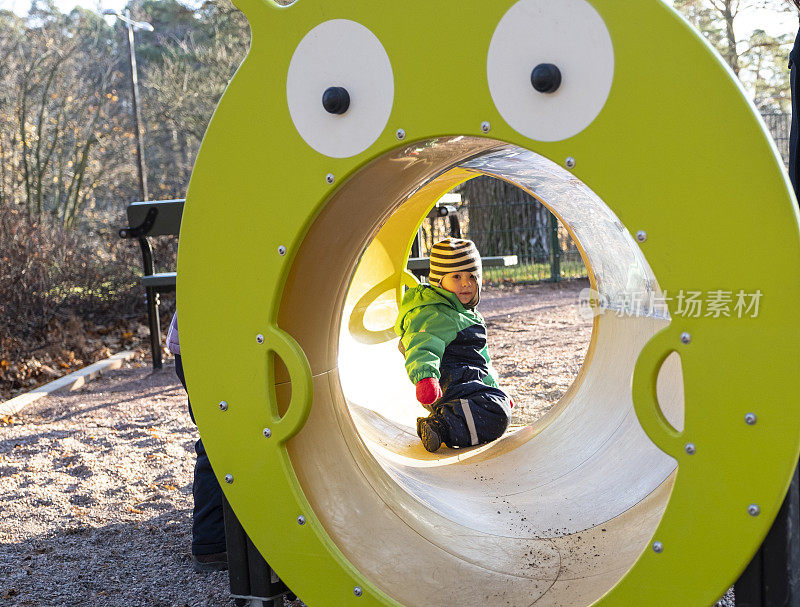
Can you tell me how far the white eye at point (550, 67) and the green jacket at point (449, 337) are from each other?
2.02m

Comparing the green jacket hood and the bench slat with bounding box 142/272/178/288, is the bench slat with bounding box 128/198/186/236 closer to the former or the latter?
the bench slat with bounding box 142/272/178/288

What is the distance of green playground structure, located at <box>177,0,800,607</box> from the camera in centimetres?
136

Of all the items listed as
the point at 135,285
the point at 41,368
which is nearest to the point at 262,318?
the point at 41,368

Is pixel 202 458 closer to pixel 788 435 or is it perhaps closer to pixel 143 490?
pixel 143 490

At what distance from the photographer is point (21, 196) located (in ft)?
41.1

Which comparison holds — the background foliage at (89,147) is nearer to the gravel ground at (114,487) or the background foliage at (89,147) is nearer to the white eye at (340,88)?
the gravel ground at (114,487)

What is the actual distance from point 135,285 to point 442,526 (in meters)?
7.68

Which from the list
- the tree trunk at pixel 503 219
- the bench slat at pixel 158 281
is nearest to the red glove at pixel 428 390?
the bench slat at pixel 158 281

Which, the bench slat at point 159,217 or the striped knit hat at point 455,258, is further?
the bench slat at point 159,217

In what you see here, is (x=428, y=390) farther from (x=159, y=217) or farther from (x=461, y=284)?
(x=159, y=217)

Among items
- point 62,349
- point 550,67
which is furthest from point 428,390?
point 62,349

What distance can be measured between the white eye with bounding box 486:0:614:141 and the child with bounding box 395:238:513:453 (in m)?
1.88

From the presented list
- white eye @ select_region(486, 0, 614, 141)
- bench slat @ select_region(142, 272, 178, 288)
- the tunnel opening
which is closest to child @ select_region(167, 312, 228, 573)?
the tunnel opening

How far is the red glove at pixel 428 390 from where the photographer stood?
3191mm
